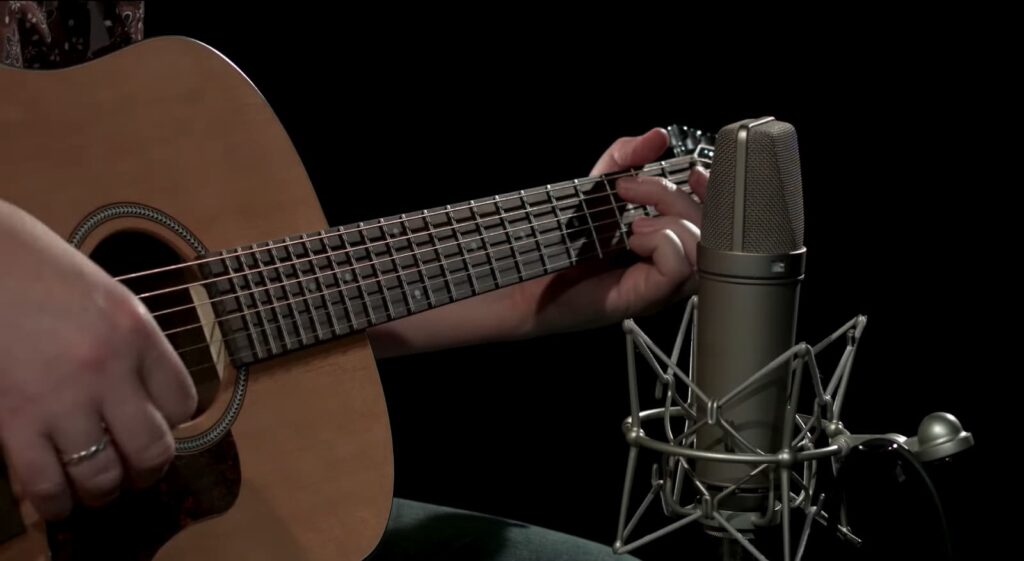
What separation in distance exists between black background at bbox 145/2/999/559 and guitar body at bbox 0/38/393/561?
719 millimetres

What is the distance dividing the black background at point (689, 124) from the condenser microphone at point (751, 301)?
1261 mm

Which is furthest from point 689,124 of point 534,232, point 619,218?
point 534,232

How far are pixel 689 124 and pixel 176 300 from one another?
1380 mm

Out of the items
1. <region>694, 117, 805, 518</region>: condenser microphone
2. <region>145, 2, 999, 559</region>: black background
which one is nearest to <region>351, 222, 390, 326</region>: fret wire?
<region>694, 117, 805, 518</region>: condenser microphone

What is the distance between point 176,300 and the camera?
1.14 metres

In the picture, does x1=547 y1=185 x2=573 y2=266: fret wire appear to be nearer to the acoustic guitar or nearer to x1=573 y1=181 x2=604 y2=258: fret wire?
x1=573 y1=181 x2=604 y2=258: fret wire

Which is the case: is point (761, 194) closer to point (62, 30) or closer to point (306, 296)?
point (306, 296)

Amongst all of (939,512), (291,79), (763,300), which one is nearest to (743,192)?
(763,300)

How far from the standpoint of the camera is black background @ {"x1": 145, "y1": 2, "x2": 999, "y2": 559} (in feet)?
6.54

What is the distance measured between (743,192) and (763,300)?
87mm

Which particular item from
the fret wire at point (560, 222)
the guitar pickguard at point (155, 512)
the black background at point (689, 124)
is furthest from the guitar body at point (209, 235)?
the black background at point (689, 124)

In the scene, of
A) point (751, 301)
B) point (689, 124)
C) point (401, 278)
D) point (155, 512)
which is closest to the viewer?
point (751, 301)

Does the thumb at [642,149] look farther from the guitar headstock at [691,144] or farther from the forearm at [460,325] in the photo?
the forearm at [460,325]

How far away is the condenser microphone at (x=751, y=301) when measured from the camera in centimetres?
74
